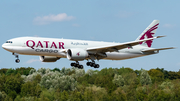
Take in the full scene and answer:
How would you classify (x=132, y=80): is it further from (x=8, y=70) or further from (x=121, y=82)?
(x=8, y=70)

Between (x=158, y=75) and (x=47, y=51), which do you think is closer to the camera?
(x=47, y=51)

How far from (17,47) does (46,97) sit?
75.6 m

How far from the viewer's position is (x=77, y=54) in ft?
164

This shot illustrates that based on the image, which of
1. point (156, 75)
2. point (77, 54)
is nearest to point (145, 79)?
point (156, 75)

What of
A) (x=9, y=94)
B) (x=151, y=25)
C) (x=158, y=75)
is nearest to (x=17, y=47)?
(x=151, y=25)

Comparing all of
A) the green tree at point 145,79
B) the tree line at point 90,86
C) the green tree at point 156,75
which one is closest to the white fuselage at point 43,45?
the tree line at point 90,86

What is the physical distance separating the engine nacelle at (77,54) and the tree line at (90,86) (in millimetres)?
68087

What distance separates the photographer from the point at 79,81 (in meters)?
156

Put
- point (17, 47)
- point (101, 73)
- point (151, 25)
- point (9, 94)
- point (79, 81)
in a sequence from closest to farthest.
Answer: point (17, 47), point (151, 25), point (9, 94), point (79, 81), point (101, 73)

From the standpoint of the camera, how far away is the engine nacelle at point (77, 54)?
4997cm

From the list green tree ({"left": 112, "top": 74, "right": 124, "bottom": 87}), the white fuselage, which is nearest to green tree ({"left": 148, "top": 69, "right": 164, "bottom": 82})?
green tree ({"left": 112, "top": 74, "right": 124, "bottom": 87})

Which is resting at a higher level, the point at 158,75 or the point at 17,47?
the point at 17,47

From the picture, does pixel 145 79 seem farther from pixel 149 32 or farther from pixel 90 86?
pixel 149 32

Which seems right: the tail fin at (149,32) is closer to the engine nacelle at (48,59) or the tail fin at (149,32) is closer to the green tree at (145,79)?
the engine nacelle at (48,59)
